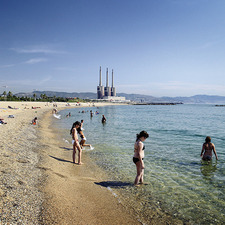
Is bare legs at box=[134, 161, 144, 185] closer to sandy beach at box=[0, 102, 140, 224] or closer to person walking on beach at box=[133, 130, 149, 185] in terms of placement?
person walking on beach at box=[133, 130, 149, 185]

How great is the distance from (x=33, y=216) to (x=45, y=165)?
4.17 metres

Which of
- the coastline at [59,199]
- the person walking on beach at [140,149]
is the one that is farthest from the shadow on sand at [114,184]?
the person walking on beach at [140,149]

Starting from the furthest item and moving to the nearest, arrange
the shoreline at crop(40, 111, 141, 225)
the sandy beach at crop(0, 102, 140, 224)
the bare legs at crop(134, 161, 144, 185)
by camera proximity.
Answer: the bare legs at crop(134, 161, 144, 185)
the shoreline at crop(40, 111, 141, 225)
the sandy beach at crop(0, 102, 140, 224)

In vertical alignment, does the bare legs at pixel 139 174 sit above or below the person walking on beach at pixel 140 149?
below

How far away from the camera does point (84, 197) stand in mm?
5680

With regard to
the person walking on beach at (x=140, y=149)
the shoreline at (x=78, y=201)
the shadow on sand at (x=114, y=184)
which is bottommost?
the shadow on sand at (x=114, y=184)

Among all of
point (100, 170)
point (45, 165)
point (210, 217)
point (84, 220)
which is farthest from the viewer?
point (100, 170)

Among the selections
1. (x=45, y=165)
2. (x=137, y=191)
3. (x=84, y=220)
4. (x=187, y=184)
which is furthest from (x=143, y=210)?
(x=45, y=165)

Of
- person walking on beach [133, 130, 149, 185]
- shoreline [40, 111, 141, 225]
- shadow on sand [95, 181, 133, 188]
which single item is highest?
person walking on beach [133, 130, 149, 185]

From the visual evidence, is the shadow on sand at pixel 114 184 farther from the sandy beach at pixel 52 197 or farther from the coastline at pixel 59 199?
the sandy beach at pixel 52 197

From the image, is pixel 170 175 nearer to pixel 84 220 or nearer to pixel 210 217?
pixel 210 217

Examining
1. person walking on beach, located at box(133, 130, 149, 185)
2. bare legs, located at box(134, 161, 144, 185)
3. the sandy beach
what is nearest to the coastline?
the sandy beach

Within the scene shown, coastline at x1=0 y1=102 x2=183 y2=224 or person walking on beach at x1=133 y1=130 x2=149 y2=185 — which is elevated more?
person walking on beach at x1=133 y1=130 x2=149 y2=185

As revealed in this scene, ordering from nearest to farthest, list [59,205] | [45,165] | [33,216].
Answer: [33,216] < [59,205] < [45,165]
